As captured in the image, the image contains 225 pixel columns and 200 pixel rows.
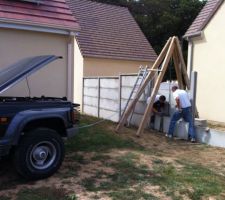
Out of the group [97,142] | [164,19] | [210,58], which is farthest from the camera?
[164,19]

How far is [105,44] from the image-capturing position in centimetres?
2005

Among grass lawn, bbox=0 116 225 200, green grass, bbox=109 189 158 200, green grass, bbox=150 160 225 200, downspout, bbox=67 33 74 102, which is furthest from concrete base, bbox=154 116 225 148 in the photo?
green grass, bbox=109 189 158 200

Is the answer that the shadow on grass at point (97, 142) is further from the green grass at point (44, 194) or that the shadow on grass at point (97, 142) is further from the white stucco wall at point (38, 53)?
the green grass at point (44, 194)

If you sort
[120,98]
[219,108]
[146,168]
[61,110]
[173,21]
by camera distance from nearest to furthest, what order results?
[61,110] → [146,168] → [120,98] → [219,108] → [173,21]

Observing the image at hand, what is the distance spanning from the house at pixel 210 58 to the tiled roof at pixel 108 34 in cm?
482

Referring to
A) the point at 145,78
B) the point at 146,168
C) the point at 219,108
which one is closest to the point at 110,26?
the point at 219,108

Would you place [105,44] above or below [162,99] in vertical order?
above

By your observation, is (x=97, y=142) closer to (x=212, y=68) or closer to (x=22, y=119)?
(x=22, y=119)

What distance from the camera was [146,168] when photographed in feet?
23.1

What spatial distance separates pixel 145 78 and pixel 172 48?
3.96ft

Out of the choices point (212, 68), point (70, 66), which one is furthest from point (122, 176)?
point (212, 68)

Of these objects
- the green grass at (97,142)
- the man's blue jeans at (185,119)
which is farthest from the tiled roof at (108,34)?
the green grass at (97,142)

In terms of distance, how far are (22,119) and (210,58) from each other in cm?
1084

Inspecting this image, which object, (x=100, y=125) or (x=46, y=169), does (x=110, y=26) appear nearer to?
(x=100, y=125)
